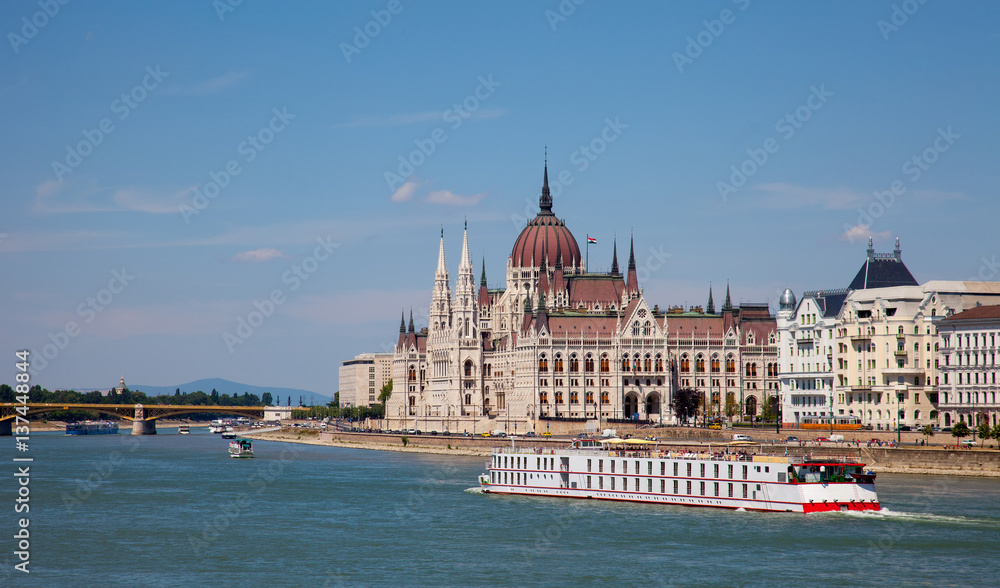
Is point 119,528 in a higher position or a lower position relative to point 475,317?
lower

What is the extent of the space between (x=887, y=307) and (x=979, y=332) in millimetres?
11816

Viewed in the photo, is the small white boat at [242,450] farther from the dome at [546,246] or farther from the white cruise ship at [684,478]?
the dome at [546,246]

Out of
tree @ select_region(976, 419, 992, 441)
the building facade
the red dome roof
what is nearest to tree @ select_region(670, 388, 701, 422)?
the building facade

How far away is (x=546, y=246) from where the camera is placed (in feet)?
645

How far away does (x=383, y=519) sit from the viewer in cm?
7300

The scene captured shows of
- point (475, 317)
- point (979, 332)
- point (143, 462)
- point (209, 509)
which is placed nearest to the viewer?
point (209, 509)

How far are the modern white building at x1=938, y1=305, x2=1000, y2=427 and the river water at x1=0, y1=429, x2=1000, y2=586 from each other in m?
18.4

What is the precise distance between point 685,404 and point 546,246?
169ft

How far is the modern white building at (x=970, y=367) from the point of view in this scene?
349 feet

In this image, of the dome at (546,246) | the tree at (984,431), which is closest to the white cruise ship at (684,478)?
the tree at (984,431)

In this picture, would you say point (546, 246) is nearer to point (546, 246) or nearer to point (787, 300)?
point (546, 246)

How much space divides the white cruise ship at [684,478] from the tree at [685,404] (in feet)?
203

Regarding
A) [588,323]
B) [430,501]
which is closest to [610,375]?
[588,323]

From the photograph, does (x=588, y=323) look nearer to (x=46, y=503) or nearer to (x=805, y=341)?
(x=805, y=341)
